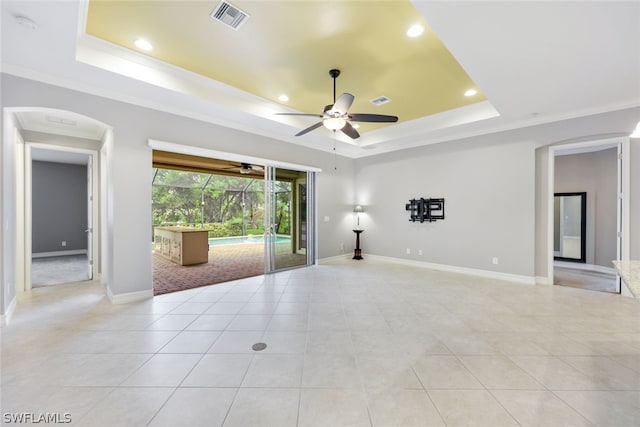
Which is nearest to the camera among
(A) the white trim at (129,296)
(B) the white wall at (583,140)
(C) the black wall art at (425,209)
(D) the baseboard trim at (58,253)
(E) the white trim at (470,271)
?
(A) the white trim at (129,296)

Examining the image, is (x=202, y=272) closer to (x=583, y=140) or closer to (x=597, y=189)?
(x=583, y=140)

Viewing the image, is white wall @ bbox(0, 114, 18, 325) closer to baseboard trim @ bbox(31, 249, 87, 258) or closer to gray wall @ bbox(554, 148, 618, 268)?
baseboard trim @ bbox(31, 249, 87, 258)

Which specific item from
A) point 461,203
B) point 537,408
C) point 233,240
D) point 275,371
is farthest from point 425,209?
point 233,240

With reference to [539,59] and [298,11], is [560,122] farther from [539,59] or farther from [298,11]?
[298,11]

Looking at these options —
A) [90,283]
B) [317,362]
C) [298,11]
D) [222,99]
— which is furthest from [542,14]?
[90,283]

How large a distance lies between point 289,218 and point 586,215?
24.2 feet

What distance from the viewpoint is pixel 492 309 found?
3473 millimetres

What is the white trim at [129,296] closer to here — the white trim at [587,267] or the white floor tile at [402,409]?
the white floor tile at [402,409]

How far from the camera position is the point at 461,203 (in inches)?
217

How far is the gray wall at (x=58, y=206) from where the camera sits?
729cm

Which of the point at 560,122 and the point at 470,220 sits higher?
the point at 560,122

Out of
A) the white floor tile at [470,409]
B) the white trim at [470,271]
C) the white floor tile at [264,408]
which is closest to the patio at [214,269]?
the white trim at [470,271]

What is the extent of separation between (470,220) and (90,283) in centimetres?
740

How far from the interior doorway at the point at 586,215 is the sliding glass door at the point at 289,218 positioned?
197 inches
